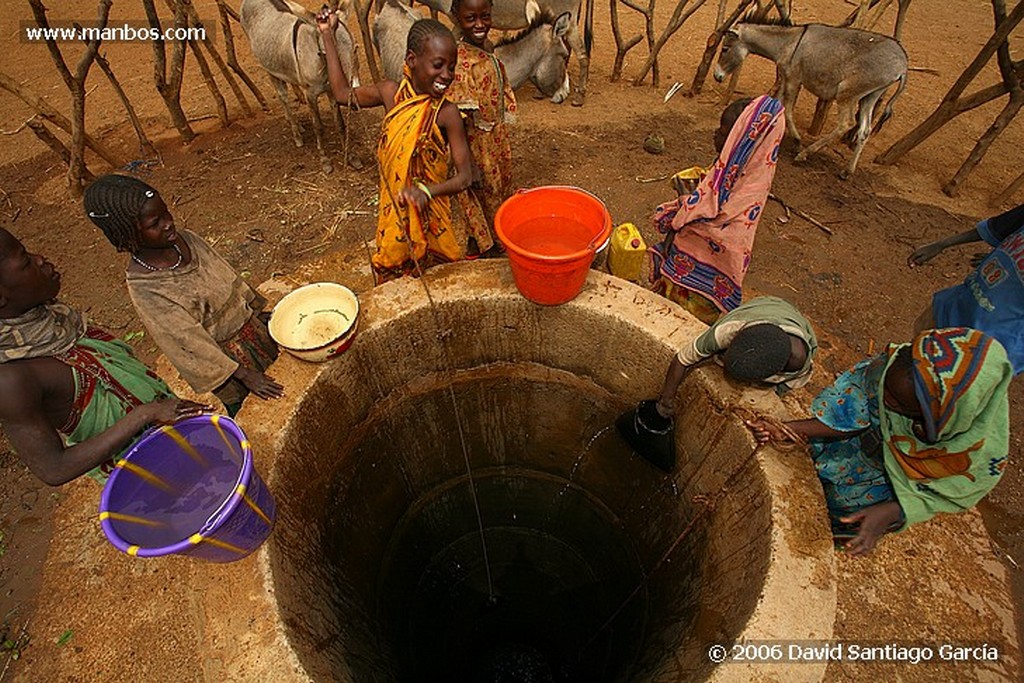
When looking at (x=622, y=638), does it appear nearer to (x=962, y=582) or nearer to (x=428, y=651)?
(x=428, y=651)

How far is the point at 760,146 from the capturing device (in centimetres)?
239

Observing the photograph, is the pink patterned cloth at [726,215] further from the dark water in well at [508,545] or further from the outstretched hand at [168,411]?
the outstretched hand at [168,411]

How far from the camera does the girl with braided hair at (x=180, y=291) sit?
1.82 meters

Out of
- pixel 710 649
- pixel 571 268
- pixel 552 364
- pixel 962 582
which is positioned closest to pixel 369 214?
pixel 552 364

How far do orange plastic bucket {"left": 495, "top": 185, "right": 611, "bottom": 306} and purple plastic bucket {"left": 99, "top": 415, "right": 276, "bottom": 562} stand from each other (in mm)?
1268

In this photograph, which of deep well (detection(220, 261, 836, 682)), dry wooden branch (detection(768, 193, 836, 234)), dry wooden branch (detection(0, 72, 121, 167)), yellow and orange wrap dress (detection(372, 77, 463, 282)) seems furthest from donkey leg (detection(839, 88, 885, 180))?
dry wooden branch (detection(0, 72, 121, 167))

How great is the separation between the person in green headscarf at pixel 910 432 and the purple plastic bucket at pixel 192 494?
71.5 inches

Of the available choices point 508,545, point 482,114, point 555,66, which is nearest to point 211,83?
point 555,66

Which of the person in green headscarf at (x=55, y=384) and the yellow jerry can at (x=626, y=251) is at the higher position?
the person in green headscarf at (x=55, y=384)

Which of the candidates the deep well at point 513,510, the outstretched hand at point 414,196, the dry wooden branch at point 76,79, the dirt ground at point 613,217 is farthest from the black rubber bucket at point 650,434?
the dry wooden branch at point 76,79

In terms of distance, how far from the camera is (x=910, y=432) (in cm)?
176

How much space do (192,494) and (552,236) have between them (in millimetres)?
1853

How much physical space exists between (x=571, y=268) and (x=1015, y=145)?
23.2ft

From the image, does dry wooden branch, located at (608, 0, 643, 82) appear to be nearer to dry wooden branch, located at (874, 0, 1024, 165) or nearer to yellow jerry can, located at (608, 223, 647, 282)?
dry wooden branch, located at (874, 0, 1024, 165)
